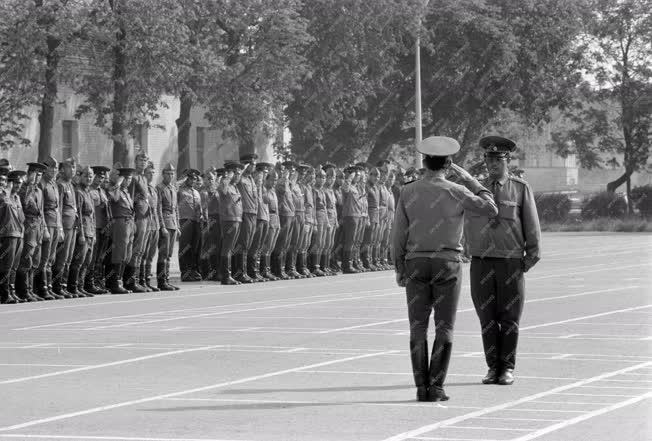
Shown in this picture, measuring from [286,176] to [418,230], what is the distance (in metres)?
17.8

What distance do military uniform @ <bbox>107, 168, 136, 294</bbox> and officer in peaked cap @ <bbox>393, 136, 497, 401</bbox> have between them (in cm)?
1308

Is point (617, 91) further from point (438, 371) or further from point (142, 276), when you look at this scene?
point (438, 371)

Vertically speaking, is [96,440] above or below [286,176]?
below

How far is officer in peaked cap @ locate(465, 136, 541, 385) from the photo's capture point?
12.4 metres

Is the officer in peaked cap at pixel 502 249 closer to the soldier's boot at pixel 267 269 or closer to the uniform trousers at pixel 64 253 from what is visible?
the uniform trousers at pixel 64 253

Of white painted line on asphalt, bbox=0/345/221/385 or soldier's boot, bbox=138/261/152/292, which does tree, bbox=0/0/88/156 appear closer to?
soldier's boot, bbox=138/261/152/292

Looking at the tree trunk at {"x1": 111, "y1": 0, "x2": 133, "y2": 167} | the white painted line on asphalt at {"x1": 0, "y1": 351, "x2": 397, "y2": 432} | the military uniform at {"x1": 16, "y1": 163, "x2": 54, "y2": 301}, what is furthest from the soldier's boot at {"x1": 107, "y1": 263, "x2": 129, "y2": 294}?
→ the tree trunk at {"x1": 111, "y1": 0, "x2": 133, "y2": 167}

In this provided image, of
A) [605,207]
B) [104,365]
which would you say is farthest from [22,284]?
[605,207]

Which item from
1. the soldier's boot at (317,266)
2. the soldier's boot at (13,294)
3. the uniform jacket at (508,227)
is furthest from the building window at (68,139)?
the uniform jacket at (508,227)

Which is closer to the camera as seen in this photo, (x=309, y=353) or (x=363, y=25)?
(x=309, y=353)

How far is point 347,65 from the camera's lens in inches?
2090

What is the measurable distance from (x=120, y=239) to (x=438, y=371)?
13.5 metres

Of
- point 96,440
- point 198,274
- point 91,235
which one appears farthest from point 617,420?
point 198,274

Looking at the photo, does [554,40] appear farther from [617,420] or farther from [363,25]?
[617,420]
